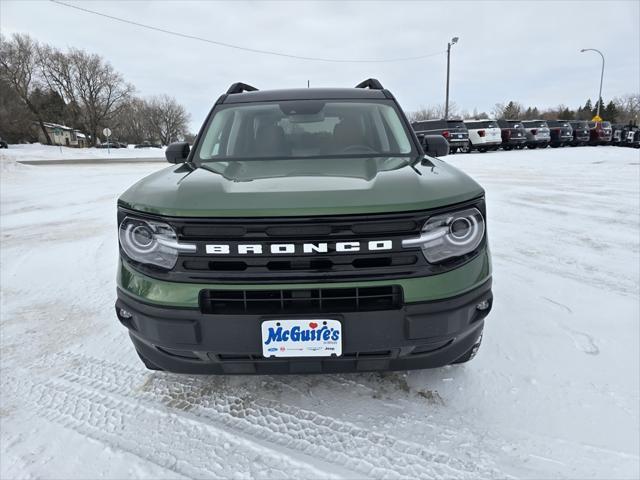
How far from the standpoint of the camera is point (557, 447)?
1.88 m

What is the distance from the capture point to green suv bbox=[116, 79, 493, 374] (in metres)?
1.71

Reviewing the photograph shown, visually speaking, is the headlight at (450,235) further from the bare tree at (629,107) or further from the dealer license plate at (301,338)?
the bare tree at (629,107)

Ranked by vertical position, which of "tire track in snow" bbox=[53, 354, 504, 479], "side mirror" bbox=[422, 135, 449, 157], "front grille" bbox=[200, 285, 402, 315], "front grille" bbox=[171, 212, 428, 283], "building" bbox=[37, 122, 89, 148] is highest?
"building" bbox=[37, 122, 89, 148]

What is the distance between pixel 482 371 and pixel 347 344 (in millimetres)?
1150

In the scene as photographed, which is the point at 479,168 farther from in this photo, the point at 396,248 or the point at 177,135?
the point at 177,135

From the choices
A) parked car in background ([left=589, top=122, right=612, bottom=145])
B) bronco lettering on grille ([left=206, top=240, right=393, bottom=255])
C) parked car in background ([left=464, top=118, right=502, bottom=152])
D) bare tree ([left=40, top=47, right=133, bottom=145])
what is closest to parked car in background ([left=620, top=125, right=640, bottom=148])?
parked car in background ([left=589, top=122, right=612, bottom=145])

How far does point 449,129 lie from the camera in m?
19.8

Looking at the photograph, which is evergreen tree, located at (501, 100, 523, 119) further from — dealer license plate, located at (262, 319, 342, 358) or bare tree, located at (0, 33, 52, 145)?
dealer license plate, located at (262, 319, 342, 358)

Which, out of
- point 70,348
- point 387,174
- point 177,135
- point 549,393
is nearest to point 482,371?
point 549,393

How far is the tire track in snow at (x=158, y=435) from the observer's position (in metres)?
Answer: 1.80

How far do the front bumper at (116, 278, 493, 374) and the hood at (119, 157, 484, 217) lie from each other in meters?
0.43

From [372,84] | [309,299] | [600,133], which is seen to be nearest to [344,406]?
[309,299]

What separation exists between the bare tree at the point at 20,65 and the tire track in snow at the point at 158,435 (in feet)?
214

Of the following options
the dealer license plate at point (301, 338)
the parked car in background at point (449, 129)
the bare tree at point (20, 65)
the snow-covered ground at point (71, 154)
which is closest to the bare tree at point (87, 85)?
Result: the bare tree at point (20, 65)
